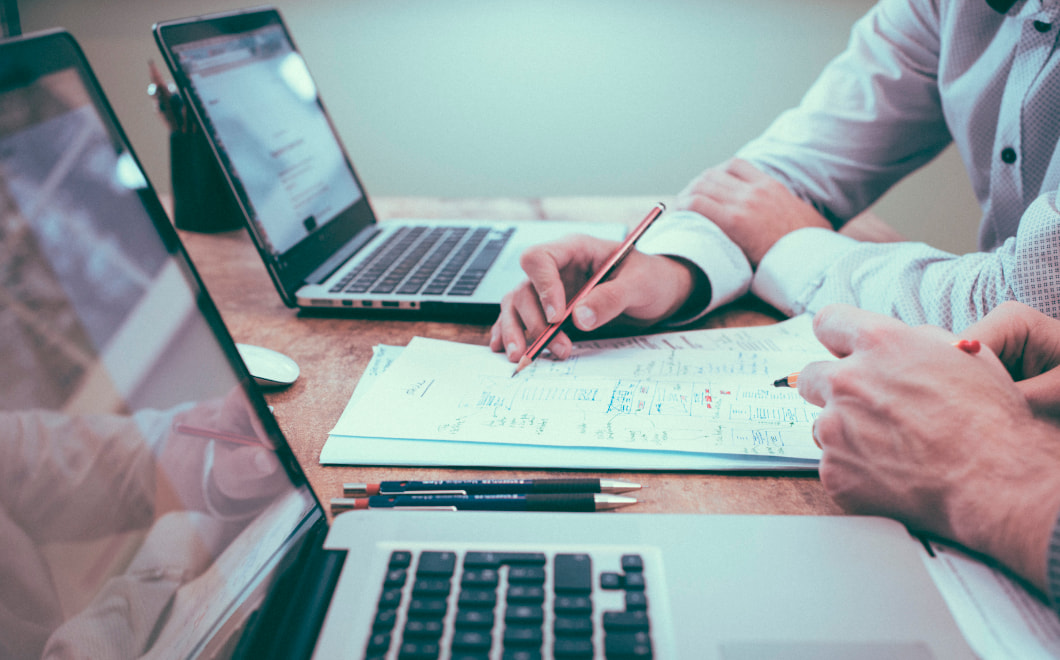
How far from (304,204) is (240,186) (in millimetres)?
115

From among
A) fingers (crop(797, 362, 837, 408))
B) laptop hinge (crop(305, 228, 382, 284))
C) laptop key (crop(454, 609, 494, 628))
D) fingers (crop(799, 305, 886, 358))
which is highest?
laptop hinge (crop(305, 228, 382, 284))

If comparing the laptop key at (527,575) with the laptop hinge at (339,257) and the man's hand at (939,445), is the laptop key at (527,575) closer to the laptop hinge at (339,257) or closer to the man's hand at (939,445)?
the man's hand at (939,445)

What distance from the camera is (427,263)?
76 cm

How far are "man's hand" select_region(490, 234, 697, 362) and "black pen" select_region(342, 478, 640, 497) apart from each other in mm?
181

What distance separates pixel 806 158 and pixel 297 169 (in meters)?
0.72

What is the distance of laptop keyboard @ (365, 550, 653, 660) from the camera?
27cm

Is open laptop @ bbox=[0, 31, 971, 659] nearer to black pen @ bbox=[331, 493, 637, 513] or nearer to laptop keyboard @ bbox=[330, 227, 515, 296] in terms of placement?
black pen @ bbox=[331, 493, 637, 513]

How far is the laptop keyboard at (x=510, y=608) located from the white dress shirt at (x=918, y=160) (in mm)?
449

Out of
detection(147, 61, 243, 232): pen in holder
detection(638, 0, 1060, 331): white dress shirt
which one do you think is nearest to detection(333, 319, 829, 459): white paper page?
detection(638, 0, 1060, 331): white dress shirt

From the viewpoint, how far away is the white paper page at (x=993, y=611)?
0.28 metres

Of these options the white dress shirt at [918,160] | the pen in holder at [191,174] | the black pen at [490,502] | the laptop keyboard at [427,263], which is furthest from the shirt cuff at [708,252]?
the pen in holder at [191,174]

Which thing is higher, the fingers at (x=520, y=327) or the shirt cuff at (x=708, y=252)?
the fingers at (x=520, y=327)

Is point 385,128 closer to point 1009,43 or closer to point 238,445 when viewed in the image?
point 1009,43

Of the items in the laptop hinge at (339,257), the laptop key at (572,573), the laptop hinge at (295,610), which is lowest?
the laptop key at (572,573)
